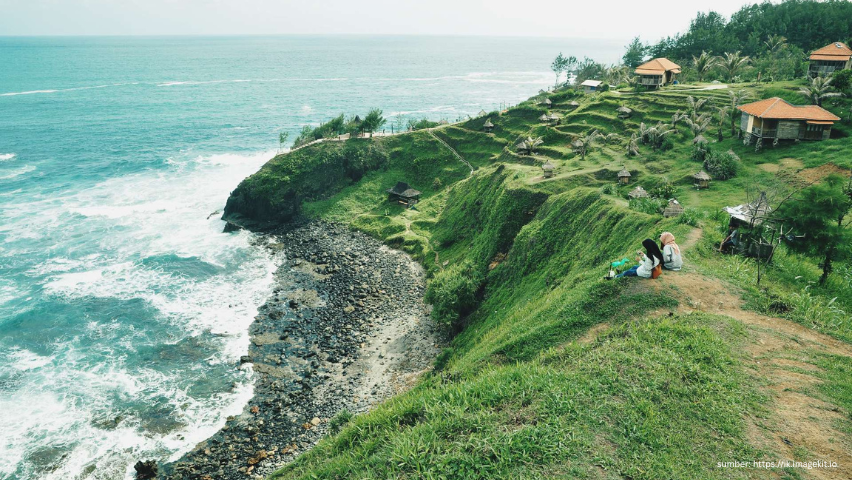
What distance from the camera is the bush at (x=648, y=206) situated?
34.1 m

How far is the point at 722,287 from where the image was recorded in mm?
22078

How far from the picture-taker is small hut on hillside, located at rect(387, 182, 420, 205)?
227 ft

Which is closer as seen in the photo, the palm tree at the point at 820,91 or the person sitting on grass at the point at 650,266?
the person sitting on grass at the point at 650,266

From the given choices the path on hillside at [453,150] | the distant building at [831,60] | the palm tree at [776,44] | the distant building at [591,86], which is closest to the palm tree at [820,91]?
the distant building at [831,60]

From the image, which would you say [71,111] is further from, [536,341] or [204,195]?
[536,341]

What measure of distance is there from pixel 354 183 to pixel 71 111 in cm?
11156

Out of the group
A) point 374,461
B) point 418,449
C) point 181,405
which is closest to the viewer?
point 418,449

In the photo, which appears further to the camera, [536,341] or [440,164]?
[440,164]

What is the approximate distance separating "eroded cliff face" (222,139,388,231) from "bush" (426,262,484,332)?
35307 mm

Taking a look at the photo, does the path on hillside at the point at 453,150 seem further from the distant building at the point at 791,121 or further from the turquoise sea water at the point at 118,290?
the distant building at the point at 791,121

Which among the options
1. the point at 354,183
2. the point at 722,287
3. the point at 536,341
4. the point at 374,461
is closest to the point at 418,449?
the point at 374,461

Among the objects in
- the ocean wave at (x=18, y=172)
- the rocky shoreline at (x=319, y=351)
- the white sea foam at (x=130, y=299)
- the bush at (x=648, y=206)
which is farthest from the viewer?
the ocean wave at (x=18, y=172)

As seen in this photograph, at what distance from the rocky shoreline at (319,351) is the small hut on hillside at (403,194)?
466 inches

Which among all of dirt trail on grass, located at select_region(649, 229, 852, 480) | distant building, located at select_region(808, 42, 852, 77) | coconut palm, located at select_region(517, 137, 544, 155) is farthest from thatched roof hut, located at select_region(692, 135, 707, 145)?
dirt trail on grass, located at select_region(649, 229, 852, 480)
